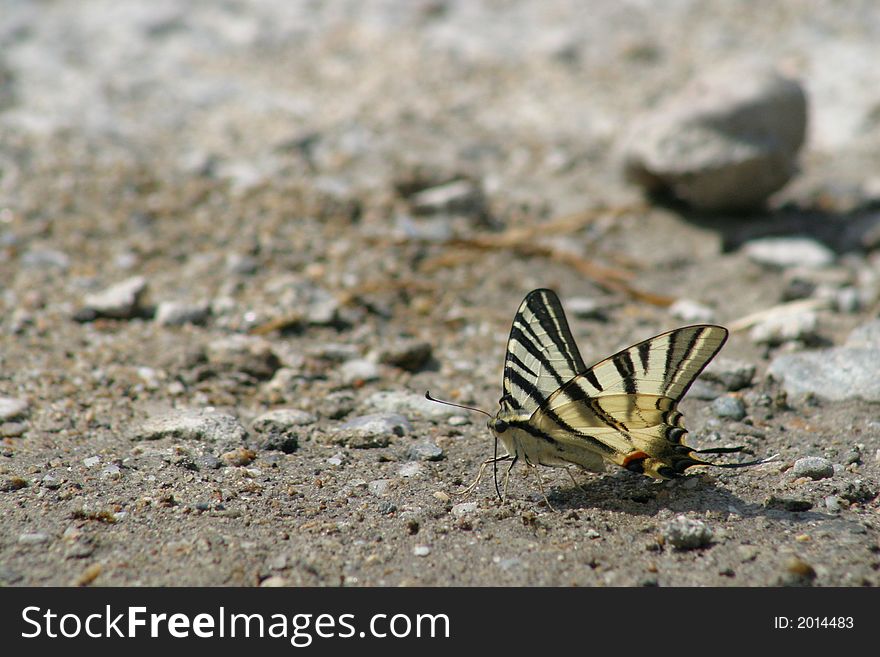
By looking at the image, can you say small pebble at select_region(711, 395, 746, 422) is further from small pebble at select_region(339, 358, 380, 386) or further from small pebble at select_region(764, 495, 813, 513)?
small pebble at select_region(339, 358, 380, 386)

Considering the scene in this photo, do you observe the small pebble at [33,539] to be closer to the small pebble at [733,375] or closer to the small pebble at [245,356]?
the small pebble at [245,356]

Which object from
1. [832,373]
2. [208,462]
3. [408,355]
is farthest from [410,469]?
[832,373]

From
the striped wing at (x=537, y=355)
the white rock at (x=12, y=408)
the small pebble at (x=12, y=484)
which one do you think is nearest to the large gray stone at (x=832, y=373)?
the striped wing at (x=537, y=355)

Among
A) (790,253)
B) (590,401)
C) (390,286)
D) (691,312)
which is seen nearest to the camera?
(590,401)

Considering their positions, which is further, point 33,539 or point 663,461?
point 663,461

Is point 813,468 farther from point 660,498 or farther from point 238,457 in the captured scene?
point 238,457

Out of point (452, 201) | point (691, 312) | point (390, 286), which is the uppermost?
point (452, 201)

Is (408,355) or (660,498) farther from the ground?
(408,355)

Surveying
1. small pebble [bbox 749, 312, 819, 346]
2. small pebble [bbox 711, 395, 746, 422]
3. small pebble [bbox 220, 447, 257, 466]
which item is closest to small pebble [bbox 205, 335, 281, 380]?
small pebble [bbox 220, 447, 257, 466]
